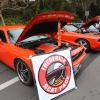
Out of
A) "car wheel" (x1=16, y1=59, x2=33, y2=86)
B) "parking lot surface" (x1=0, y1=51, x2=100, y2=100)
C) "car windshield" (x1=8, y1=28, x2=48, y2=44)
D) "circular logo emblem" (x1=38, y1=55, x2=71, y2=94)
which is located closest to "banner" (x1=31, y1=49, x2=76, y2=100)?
"circular logo emblem" (x1=38, y1=55, x2=71, y2=94)

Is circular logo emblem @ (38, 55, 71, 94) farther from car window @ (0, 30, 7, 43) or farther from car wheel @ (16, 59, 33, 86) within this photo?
car window @ (0, 30, 7, 43)

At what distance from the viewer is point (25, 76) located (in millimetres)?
3262

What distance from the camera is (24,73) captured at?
10.8ft

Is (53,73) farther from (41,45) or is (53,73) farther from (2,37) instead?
(2,37)

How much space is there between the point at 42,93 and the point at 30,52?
3.27ft

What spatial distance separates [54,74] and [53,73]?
4 centimetres

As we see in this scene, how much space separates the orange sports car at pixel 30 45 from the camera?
3008mm

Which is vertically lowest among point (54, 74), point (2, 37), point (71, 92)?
point (71, 92)

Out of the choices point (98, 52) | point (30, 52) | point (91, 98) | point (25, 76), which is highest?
point (30, 52)

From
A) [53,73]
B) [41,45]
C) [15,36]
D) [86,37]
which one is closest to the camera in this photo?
[53,73]

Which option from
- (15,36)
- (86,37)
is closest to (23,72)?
(15,36)

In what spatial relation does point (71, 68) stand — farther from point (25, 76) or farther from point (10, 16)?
point (10, 16)

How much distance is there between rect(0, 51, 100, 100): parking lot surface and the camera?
284cm

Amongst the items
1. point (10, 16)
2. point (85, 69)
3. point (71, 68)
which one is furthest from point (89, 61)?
point (10, 16)
